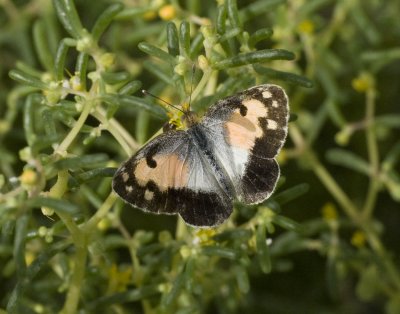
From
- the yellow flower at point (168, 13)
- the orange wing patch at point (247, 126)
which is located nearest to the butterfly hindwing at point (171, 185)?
the orange wing patch at point (247, 126)

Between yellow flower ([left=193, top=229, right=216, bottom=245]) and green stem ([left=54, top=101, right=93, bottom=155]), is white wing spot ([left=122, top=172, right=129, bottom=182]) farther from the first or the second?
yellow flower ([left=193, top=229, right=216, bottom=245])

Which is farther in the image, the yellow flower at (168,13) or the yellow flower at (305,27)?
the yellow flower at (305,27)

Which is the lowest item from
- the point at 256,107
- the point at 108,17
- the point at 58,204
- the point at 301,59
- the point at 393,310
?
the point at 393,310

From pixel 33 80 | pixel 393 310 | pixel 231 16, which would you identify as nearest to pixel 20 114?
pixel 33 80

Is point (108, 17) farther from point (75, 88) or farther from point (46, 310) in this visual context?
point (46, 310)

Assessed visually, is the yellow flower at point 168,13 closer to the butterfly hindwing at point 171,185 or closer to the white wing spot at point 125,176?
the butterfly hindwing at point 171,185

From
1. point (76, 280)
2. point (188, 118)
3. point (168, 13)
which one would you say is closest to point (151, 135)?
point (168, 13)
